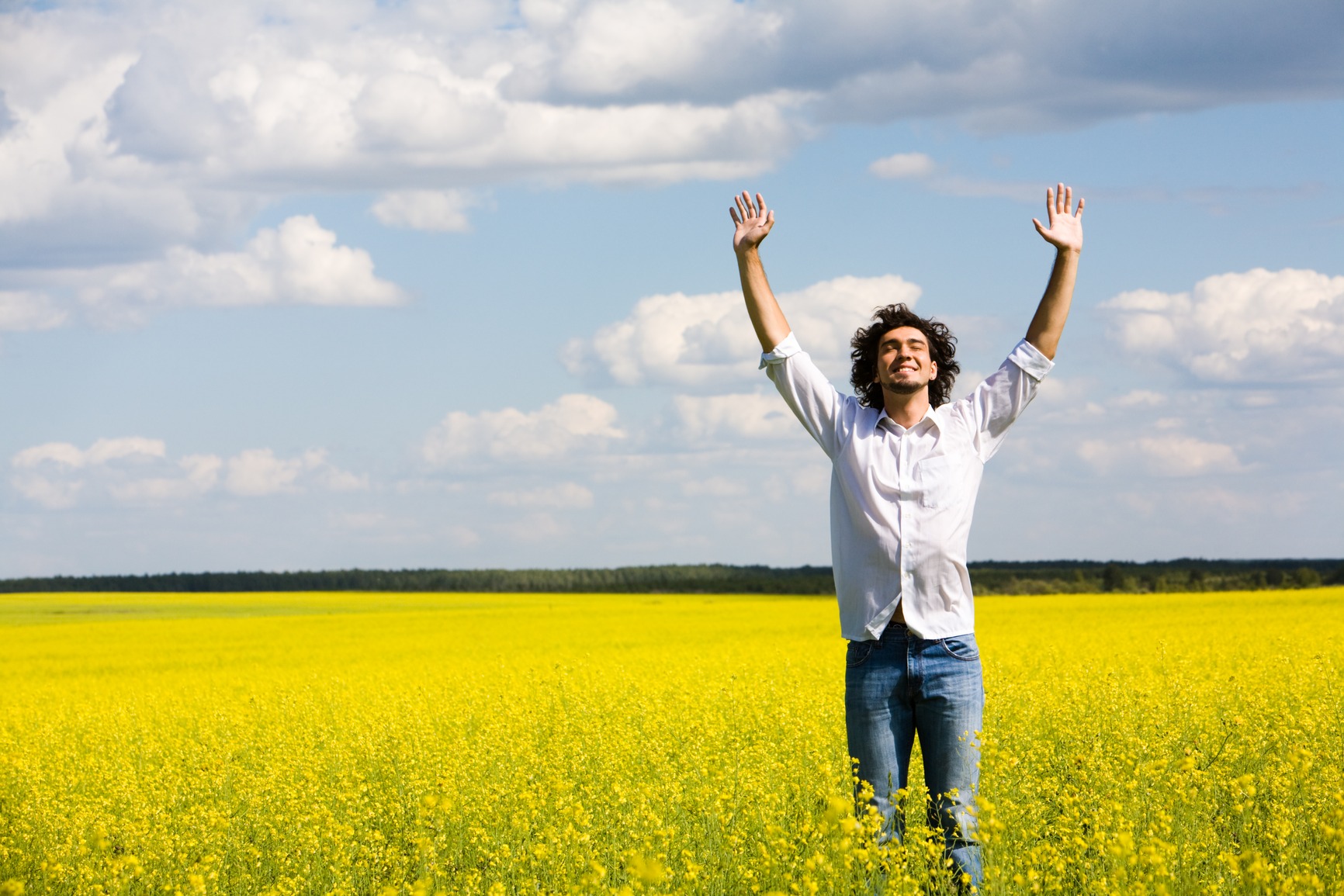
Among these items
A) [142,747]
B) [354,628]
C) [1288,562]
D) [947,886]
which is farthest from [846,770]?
[1288,562]

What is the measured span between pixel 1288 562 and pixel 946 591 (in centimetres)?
10376

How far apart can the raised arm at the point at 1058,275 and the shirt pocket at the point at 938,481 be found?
60 cm

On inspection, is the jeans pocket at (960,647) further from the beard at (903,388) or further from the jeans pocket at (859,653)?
the beard at (903,388)

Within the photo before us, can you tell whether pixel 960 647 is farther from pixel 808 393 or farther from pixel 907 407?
pixel 808 393

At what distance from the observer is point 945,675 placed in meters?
4.26

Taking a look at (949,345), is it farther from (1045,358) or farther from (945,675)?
(945,675)

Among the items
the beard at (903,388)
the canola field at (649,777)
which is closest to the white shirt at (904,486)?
the beard at (903,388)

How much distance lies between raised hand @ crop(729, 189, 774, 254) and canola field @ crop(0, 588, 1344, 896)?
206 centimetres

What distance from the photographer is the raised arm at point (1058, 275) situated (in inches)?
180

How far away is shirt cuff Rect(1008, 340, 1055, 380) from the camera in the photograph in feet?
14.9

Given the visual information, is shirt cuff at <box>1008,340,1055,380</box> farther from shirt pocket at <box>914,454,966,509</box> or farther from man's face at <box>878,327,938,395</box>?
shirt pocket at <box>914,454,966,509</box>

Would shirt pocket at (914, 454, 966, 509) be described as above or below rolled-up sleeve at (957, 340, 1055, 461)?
below

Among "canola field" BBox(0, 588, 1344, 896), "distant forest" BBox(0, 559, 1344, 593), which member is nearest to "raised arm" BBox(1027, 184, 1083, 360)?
"canola field" BBox(0, 588, 1344, 896)

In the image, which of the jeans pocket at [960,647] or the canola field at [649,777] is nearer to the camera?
the jeans pocket at [960,647]
